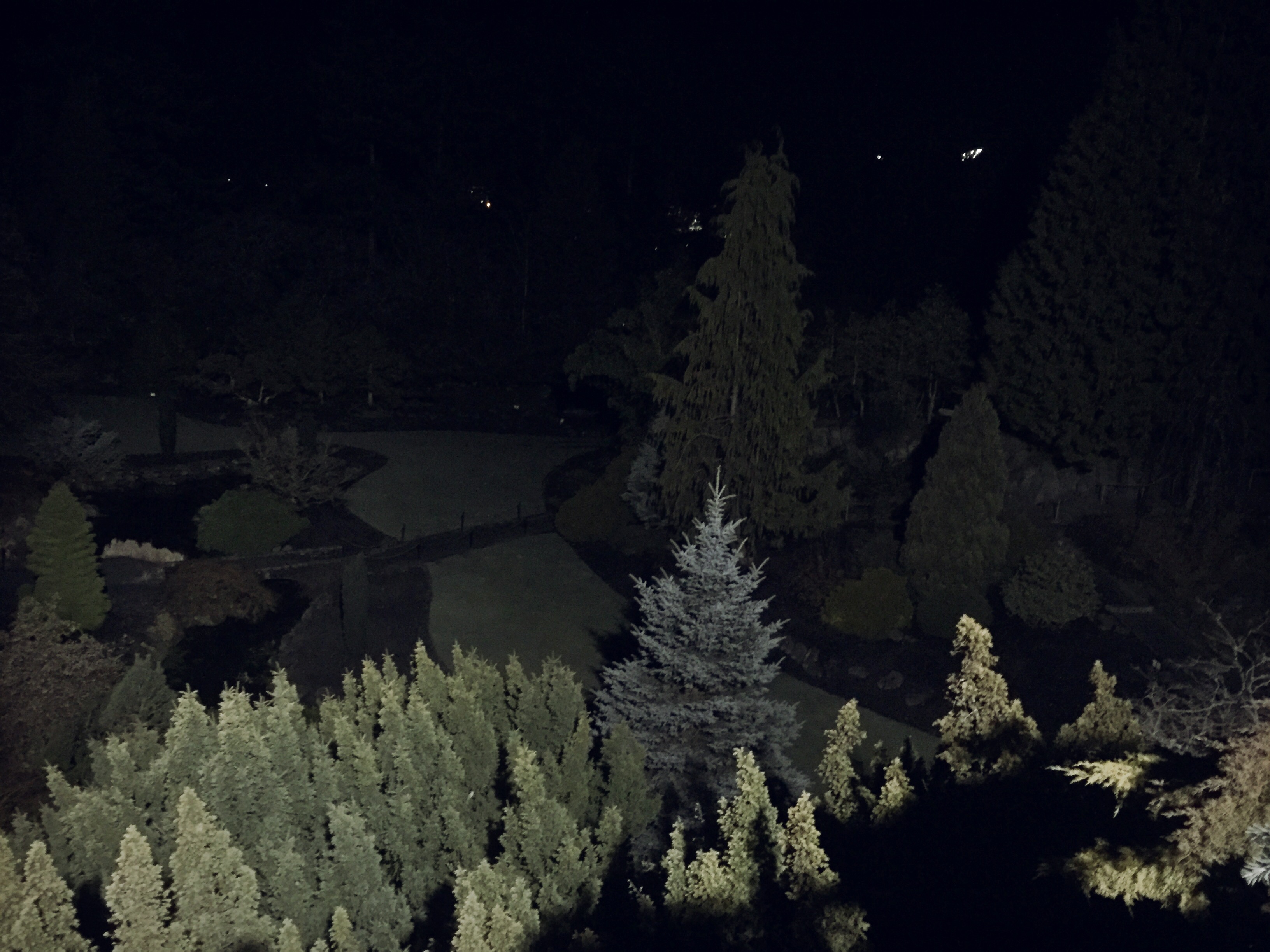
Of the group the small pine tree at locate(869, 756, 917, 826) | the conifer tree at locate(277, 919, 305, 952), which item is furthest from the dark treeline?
the conifer tree at locate(277, 919, 305, 952)

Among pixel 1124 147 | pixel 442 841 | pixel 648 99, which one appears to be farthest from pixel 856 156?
pixel 442 841

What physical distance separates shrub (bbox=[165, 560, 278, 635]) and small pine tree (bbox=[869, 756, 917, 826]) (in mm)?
13986

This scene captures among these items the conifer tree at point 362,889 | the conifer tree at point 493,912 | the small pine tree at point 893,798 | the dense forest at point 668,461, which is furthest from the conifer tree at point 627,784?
the small pine tree at point 893,798

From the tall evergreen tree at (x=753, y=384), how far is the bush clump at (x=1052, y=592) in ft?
12.6

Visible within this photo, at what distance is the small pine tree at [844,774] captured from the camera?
39.7 feet

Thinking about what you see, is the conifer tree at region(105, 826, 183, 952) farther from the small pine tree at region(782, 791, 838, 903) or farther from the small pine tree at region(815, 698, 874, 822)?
the small pine tree at region(815, 698, 874, 822)

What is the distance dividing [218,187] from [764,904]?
1794 inches

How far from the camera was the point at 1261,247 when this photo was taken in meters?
23.2

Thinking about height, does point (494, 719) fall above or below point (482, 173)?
below

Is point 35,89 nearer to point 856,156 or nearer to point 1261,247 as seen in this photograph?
point 856,156

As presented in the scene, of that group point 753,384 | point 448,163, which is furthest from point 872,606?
point 448,163

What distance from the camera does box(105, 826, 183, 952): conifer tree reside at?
904 centimetres

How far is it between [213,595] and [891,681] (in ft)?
43.5

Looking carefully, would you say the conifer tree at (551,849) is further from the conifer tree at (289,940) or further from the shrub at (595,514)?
the shrub at (595,514)
